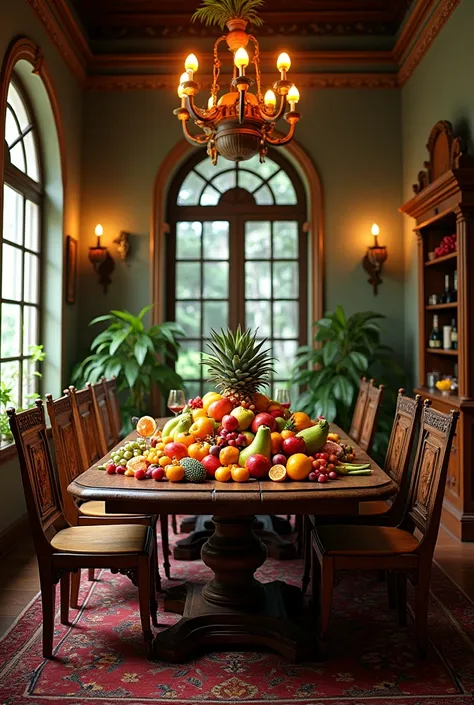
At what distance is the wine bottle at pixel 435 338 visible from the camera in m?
4.76

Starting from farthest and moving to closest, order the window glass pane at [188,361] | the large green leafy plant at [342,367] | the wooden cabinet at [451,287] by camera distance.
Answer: the window glass pane at [188,361]
the large green leafy plant at [342,367]
the wooden cabinet at [451,287]

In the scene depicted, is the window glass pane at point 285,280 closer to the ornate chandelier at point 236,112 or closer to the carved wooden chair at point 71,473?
the ornate chandelier at point 236,112

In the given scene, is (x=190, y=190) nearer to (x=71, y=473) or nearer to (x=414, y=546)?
(x=71, y=473)

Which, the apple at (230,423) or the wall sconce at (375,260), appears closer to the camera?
the apple at (230,423)

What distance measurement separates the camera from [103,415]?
390 centimetres

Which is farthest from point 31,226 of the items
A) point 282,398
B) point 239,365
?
point 239,365

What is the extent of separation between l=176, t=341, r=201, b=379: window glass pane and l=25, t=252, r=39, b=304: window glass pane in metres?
1.46

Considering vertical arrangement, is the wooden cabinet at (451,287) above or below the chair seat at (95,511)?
above

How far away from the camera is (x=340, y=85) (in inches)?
229

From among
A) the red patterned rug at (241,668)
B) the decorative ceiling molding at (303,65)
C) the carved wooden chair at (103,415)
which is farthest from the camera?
the decorative ceiling molding at (303,65)

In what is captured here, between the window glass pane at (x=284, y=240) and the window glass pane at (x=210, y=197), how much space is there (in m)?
0.60

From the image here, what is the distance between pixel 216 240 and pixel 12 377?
94.7 inches

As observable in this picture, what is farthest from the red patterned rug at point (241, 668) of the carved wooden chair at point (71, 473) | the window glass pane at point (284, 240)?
the window glass pane at point (284, 240)

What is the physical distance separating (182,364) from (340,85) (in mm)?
2919
